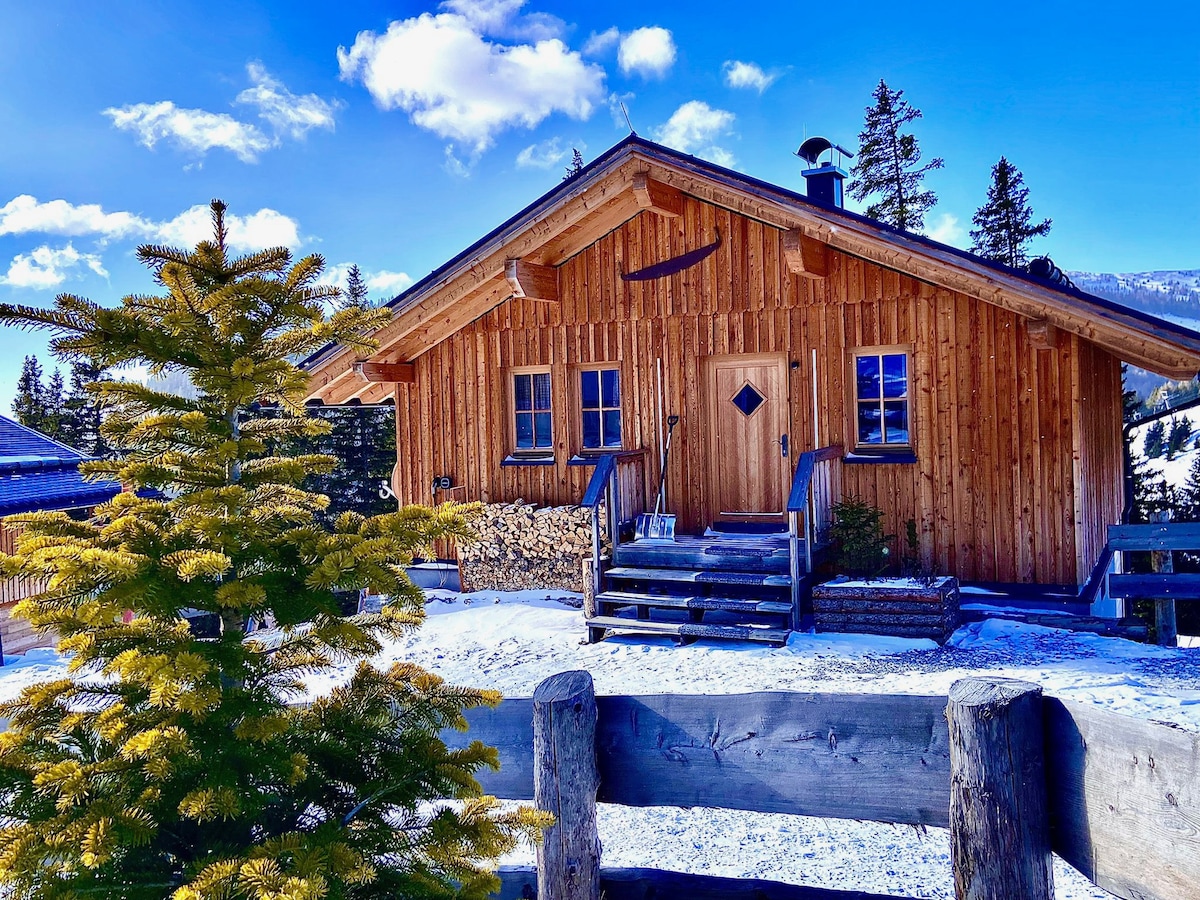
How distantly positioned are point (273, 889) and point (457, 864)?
609 mm

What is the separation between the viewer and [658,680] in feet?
24.5

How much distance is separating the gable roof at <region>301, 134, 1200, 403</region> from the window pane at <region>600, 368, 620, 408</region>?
65.2 inches

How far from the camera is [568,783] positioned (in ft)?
8.84

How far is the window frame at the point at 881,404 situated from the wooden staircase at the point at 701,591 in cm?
150

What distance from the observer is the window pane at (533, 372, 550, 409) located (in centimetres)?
1171

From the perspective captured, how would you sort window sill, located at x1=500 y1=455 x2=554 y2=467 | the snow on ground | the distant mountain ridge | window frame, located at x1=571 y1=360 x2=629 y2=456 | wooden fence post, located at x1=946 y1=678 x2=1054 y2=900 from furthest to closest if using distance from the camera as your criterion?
the distant mountain ridge < window sill, located at x1=500 y1=455 x2=554 y2=467 < window frame, located at x1=571 y1=360 x2=629 y2=456 < the snow on ground < wooden fence post, located at x1=946 y1=678 x2=1054 y2=900

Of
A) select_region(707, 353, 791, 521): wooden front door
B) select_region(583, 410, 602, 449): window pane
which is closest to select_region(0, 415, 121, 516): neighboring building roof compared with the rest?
select_region(583, 410, 602, 449): window pane

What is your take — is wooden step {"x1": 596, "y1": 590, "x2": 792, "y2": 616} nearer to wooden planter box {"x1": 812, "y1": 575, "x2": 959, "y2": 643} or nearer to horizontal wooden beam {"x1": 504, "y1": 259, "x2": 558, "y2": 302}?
wooden planter box {"x1": 812, "y1": 575, "x2": 959, "y2": 643}

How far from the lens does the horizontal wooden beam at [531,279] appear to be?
10656 mm

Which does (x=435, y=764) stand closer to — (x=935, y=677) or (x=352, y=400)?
(x=935, y=677)

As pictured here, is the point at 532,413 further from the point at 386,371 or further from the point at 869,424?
the point at 869,424

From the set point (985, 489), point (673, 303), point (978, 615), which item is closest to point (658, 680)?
point (978, 615)

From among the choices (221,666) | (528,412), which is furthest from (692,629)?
(221,666)

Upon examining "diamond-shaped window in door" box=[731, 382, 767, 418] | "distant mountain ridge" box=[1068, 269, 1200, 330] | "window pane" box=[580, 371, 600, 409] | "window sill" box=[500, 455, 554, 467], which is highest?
"distant mountain ridge" box=[1068, 269, 1200, 330]
